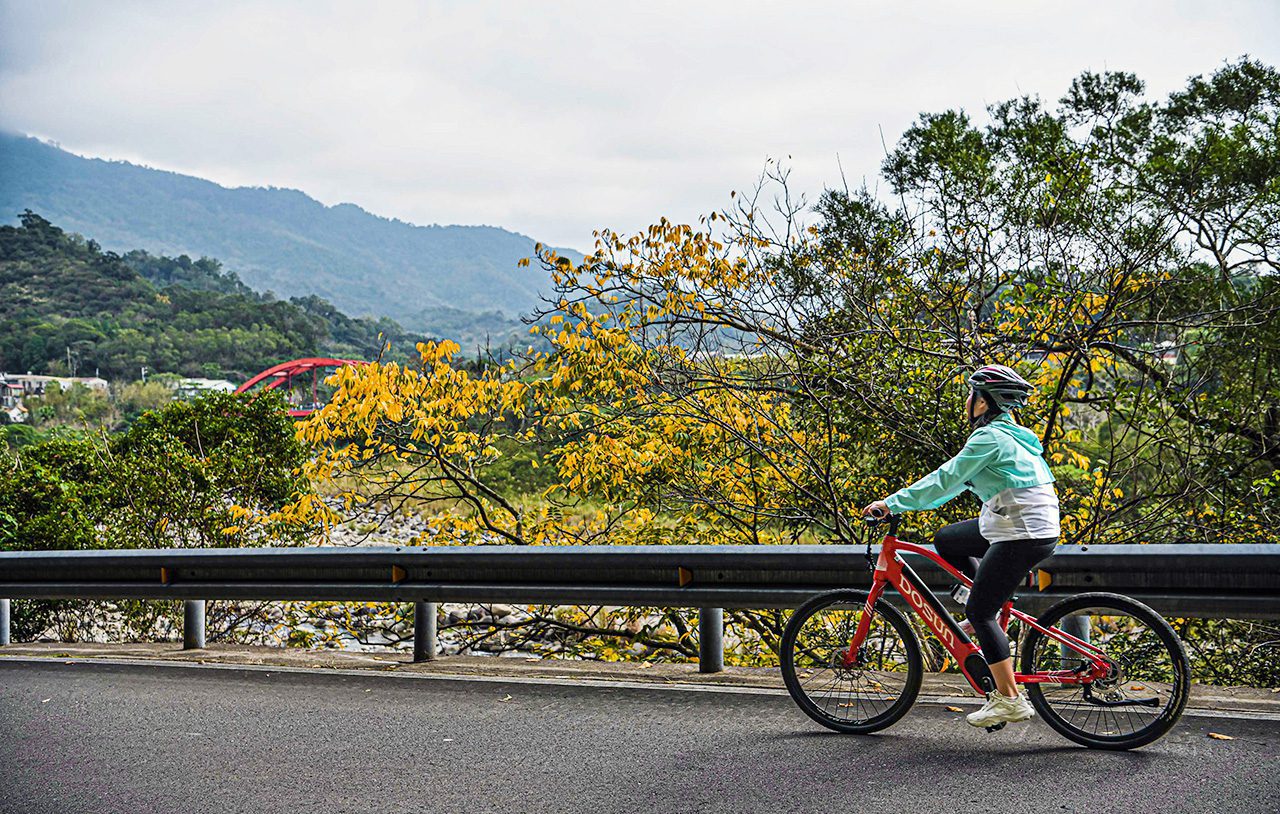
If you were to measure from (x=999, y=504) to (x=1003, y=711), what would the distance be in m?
0.90

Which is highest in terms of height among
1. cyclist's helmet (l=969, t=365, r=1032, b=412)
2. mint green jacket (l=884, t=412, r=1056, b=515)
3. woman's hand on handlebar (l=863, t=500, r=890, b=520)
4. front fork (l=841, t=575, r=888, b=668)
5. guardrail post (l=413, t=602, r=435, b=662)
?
cyclist's helmet (l=969, t=365, r=1032, b=412)

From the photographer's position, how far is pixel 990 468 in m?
4.71

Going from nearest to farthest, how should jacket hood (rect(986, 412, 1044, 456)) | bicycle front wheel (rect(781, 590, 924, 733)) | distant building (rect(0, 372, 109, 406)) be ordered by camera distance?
jacket hood (rect(986, 412, 1044, 456)), bicycle front wheel (rect(781, 590, 924, 733)), distant building (rect(0, 372, 109, 406))

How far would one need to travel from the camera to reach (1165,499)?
946 cm

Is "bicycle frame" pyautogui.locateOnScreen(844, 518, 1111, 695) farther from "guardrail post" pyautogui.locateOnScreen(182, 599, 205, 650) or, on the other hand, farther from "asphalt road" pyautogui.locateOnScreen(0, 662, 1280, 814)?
"guardrail post" pyautogui.locateOnScreen(182, 599, 205, 650)

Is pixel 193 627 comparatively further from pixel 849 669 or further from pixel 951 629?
pixel 951 629

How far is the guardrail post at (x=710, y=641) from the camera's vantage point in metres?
6.56

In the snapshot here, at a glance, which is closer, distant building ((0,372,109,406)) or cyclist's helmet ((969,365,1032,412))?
cyclist's helmet ((969,365,1032,412))

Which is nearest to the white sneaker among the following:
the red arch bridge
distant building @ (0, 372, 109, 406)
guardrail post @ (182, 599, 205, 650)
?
guardrail post @ (182, 599, 205, 650)

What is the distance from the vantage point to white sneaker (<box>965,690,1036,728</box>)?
4.81m

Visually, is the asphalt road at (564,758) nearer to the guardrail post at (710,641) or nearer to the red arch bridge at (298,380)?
the guardrail post at (710,641)

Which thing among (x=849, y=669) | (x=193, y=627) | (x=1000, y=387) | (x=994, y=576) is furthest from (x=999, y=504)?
(x=193, y=627)

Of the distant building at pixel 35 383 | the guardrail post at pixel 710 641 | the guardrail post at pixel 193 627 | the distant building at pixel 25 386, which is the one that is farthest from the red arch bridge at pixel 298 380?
the guardrail post at pixel 710 641

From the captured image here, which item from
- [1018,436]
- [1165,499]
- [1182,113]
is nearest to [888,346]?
[1165,499]
